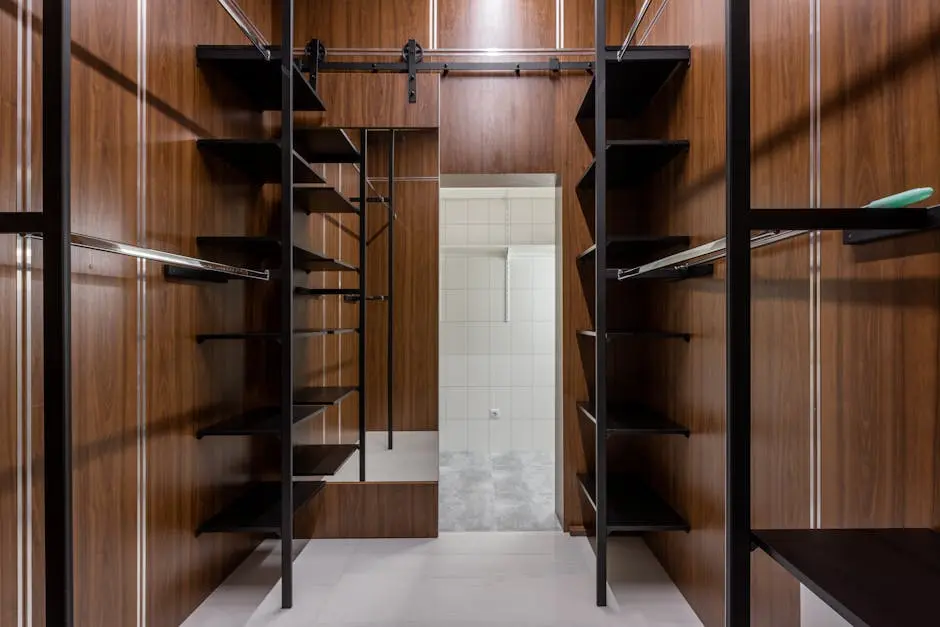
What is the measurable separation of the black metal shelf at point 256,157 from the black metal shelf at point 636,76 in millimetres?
1195

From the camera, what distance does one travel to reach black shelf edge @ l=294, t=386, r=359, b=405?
229 cm

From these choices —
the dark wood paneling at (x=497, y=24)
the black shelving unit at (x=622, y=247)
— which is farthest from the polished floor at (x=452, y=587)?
the dark wood paneling at (x=497, y=24)

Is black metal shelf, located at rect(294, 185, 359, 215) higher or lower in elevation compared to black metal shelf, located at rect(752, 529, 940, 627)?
higher

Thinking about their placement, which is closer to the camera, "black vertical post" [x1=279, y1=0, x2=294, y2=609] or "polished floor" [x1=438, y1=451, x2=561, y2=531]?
"black vertical post" [x1=279, y1=0, x2=294, y2=609]

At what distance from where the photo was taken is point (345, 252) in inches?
98.0

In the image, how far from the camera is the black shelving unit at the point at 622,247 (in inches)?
75.1

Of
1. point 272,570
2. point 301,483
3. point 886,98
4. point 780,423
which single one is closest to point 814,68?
point 886,98

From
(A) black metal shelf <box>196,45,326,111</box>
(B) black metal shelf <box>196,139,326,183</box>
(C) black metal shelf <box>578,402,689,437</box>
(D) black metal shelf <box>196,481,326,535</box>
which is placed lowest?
(D) black metal shelf <box>196,481,326,535</box>

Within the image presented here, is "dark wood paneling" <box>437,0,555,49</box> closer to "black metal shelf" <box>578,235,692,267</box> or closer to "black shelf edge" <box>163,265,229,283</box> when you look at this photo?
"black metal shelf" <box>578,235,692,267</box>

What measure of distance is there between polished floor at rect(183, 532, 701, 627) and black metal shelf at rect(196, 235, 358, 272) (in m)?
1.23

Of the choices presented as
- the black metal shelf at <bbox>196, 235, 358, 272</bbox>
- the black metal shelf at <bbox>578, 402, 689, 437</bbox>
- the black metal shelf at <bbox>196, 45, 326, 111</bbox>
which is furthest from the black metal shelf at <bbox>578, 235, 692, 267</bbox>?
the black metal shelf at <bbox>196, 45, 326, 111</bbox>

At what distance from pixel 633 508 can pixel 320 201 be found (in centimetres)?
181

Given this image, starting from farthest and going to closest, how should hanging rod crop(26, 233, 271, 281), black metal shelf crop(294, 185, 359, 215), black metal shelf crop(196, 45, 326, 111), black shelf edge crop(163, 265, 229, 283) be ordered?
1. black metal shelf crop(294, 185, 359, 215)
2. black metal shelf crop(196, 45, 326, 111)
3. black shelf edge crop(163, 265, 229, 283)
4. hanging rod crop(26, 233, 271, 281)

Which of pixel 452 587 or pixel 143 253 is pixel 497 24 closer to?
pixel 143 253
